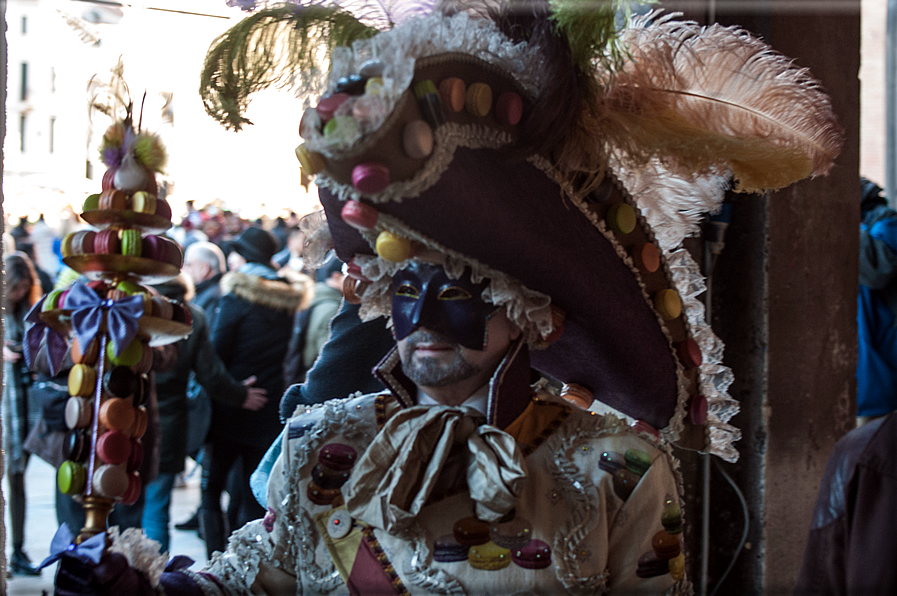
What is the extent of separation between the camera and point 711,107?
1.63 meters

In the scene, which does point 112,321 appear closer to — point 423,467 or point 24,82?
point 423,467

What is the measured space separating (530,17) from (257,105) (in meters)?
0.57

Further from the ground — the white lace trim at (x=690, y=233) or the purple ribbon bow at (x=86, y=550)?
the white lace trim at (x=690, y=233)

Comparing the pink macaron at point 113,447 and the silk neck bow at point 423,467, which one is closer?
the pink macaron at point 113,447

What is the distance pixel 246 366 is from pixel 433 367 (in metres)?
2.47

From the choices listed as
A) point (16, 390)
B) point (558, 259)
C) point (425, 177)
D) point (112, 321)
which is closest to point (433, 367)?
point (558, 259)

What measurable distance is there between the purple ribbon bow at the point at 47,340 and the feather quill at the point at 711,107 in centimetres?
113

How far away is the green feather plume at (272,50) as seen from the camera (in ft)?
4.81

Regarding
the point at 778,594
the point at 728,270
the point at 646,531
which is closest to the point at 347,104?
the point at 646,531

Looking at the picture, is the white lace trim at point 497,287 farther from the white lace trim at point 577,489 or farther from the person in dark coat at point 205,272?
the person in dark coat at point 205,272

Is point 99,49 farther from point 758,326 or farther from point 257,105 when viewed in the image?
point 758,326

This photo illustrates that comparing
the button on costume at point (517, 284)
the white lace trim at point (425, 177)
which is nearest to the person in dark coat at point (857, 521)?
the button on costume at point (517, 284)

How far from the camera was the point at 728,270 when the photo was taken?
2938 mm

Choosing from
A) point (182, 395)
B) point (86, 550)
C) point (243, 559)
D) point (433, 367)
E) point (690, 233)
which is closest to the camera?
point (86, 550)
